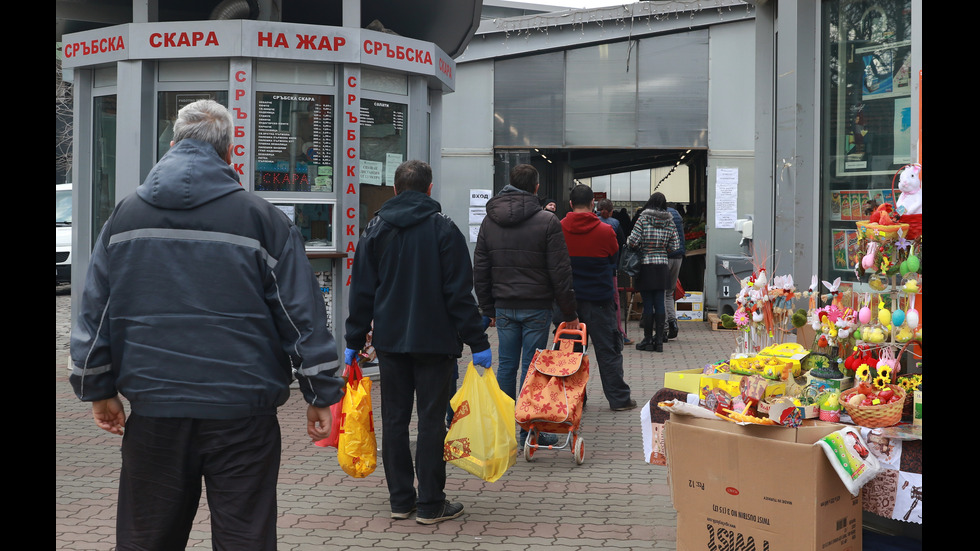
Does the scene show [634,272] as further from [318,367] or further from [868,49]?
[318,367]

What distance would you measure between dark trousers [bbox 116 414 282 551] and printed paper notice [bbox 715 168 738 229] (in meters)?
12.6

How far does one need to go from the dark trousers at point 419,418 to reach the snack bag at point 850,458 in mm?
2120

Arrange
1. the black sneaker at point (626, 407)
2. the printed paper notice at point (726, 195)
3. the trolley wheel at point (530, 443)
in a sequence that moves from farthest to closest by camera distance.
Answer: the printed paper notice at point (726, 195)
the black sneaker at point (626, 407)
the trolley wheel at point (530, 443)

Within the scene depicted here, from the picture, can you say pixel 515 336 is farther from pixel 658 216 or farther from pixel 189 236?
pixel 658 216

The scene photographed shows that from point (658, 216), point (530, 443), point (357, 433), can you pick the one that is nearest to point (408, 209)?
point (357, 433)

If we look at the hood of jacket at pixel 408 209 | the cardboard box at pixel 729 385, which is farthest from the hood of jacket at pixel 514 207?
the cardboard box at pixel 729 385

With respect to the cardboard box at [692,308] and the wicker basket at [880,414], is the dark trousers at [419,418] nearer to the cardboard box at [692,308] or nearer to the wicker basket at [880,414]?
the wicker basket at [880,414]

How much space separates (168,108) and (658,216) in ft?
19.0

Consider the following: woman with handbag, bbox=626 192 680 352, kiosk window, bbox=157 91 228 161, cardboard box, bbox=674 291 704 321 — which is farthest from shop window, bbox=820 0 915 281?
cardboard box, bbox=674 291 704 321

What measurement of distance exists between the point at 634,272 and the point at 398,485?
6.73 m

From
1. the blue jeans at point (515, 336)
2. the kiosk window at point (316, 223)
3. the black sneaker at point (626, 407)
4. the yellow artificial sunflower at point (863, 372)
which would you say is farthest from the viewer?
the kiosk window at point (316, 223)

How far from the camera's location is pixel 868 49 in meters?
5.73

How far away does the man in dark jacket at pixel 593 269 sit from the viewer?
7832 millimetres

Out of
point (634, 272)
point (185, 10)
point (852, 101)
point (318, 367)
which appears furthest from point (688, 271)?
point (318, 367)
